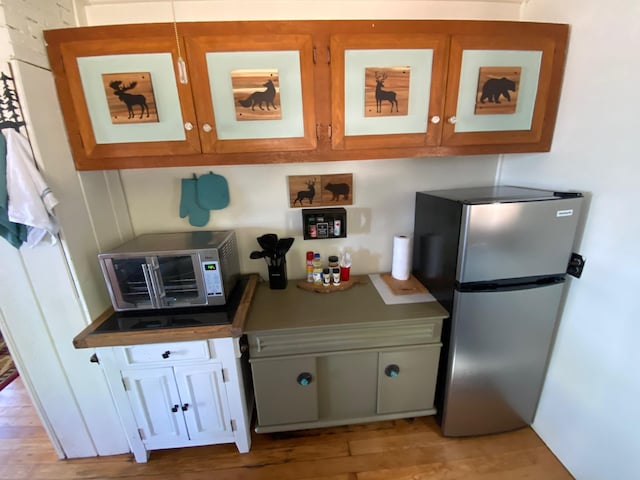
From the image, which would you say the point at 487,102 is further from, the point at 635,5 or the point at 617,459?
the point at 617,459

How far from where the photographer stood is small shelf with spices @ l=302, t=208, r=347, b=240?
5.38 ft

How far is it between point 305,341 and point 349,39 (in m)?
1.41

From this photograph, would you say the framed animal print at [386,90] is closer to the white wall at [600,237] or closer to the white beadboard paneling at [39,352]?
the white wall at [600,237]

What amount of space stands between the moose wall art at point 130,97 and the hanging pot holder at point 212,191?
0.43 m

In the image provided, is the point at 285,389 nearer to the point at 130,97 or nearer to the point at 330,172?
the point at 330,172

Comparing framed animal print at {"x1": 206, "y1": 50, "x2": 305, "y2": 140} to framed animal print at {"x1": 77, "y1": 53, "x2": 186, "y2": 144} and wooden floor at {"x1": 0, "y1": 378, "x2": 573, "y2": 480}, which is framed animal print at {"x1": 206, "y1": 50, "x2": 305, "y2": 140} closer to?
framed animal print at {"x1": 77, "y1": 53, "x2": 186, "y2": 144}

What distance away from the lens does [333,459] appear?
145 centimetres

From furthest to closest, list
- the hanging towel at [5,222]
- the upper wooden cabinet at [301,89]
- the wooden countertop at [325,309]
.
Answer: the wooden countertop at [325,309]
the upper wooden cabinet at [301,89]
the hanging towel at [5,222]

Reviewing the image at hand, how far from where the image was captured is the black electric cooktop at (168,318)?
123cm

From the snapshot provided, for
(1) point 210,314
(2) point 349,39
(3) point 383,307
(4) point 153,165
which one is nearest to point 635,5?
(2) point 349,39

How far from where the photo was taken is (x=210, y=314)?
4.33 ft

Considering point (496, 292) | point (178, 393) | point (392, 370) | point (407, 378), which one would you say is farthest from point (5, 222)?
point (496, 292)

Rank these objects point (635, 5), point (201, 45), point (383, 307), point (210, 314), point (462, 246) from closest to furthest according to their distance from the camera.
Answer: point (635, 5)
point (201, 45)
point (462, 246)
point (210, 314)
point (383, 307)

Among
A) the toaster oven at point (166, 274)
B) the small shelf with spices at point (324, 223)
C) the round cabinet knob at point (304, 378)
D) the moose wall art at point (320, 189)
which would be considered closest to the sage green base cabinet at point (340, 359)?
the round cabinet knob at point (304, 378)
